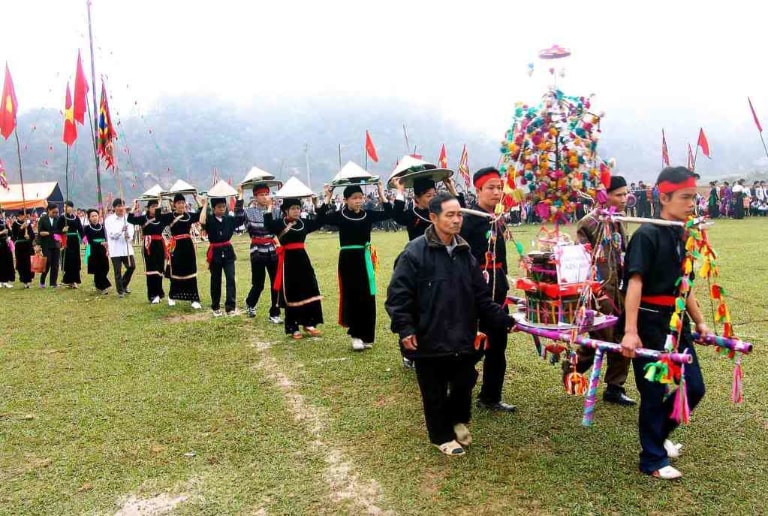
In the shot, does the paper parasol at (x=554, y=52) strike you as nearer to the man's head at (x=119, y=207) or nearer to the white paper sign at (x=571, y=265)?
the white paper sign at (x=571, y=265)

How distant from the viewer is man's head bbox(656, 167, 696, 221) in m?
3.51

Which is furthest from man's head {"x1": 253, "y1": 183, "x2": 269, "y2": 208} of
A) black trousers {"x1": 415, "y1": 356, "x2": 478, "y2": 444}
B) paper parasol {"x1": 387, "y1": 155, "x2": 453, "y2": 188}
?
black trousers {"x1": 415, "y1": 356, "x2": 478, "y2": 444}

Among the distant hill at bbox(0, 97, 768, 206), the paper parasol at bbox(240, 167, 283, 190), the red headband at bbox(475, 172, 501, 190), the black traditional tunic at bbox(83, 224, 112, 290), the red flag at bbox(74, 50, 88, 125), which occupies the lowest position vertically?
the black traditional tunic at bbox(83, 224, 112, 290)

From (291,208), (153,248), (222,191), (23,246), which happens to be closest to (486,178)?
(291,208)

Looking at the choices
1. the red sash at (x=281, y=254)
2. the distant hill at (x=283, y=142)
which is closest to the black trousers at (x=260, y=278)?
the red sash at (x=281, y=254)

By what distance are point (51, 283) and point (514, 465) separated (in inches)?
510

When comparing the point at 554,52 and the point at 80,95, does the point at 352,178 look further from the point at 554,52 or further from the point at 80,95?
the point at 80,95

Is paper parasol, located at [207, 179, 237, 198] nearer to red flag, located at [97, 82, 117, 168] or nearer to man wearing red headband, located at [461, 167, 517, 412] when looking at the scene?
red flag, located at [97, 82, 117, 168]

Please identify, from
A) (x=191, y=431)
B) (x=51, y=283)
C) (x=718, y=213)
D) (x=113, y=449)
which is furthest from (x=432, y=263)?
(x=718, y=213)

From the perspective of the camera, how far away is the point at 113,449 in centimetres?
441

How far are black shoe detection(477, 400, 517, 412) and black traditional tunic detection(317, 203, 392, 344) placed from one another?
2.10 metres

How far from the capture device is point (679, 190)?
353 centimetres

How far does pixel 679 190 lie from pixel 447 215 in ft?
4.44

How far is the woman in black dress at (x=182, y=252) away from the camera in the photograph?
10062 millimetres
